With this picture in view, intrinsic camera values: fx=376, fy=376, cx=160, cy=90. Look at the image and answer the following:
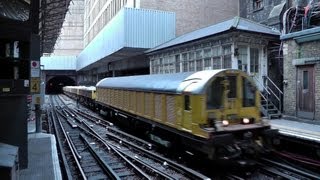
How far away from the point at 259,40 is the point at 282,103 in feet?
10.3

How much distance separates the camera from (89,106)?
33.1 m

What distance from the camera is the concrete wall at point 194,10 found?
102 ft

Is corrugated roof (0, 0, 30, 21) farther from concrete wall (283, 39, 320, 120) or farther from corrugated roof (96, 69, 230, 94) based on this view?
concrete wall (283, 39, 320, 120)

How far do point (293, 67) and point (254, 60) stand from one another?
260cm

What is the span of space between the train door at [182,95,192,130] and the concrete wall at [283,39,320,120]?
19.7 feet

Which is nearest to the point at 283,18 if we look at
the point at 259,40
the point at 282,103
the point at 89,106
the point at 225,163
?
the point at 259,40

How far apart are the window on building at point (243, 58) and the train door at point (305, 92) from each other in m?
2.75

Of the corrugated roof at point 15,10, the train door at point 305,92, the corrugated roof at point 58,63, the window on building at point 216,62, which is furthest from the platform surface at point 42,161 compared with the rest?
the corrugated roof at point 58,63

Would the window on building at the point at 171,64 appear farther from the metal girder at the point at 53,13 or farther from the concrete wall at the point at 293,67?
the concrete wall at the point at 293,67

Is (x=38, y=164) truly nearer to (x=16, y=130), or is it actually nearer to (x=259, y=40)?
(x=16, y=130)

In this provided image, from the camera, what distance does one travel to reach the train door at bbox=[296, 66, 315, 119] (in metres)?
14.4

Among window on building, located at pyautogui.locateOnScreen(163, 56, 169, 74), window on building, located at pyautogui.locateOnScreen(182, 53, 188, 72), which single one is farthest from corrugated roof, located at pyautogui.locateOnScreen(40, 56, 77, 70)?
window on building, located at pyautogui.locateOnScreen(182, 53, 188, 72)

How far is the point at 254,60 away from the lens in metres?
17.8

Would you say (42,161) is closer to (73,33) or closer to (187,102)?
(187,102)
